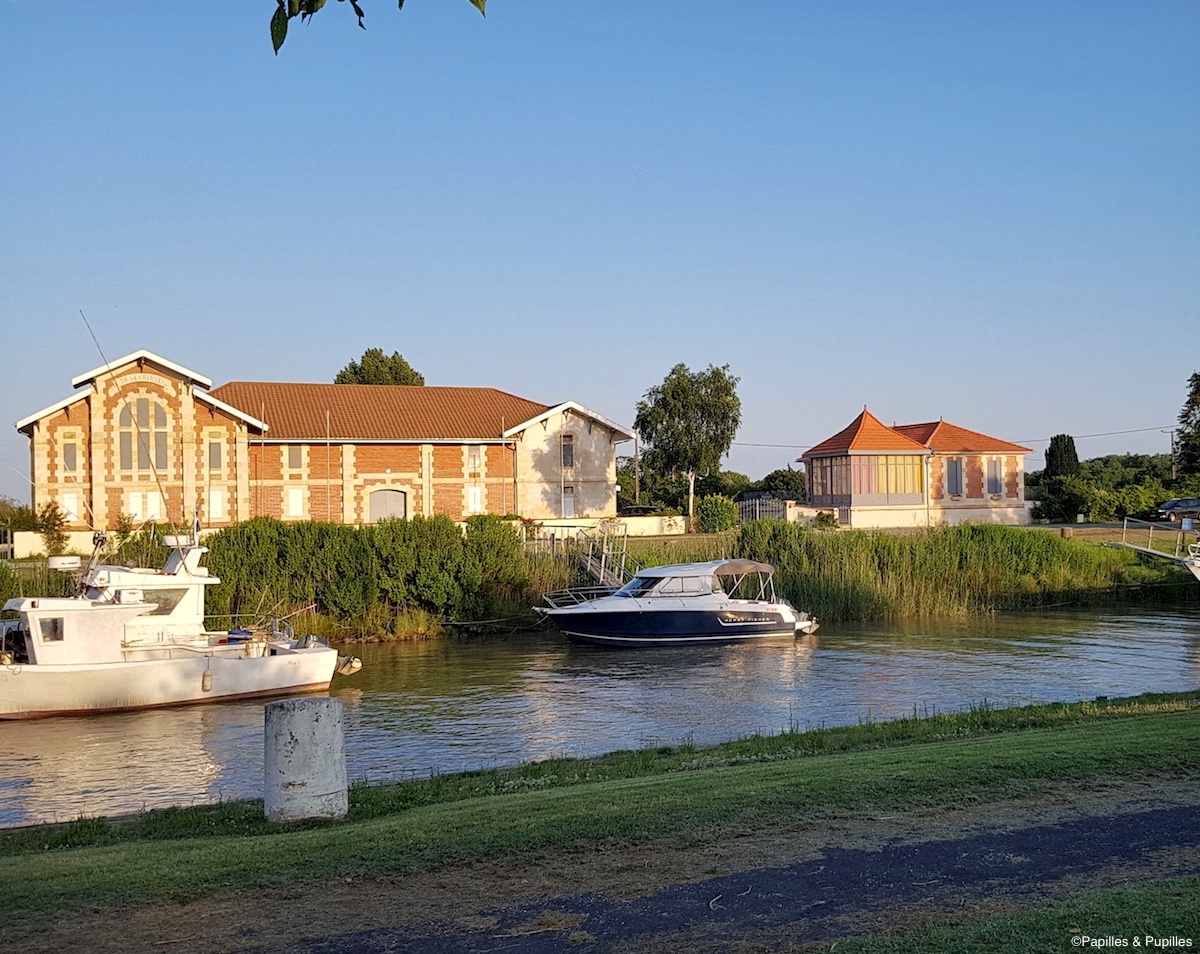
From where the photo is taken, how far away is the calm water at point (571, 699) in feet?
58.7

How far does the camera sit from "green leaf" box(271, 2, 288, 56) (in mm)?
5023

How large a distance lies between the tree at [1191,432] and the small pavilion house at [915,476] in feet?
38.9

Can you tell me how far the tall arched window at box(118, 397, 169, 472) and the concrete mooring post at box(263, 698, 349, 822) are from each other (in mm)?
41866

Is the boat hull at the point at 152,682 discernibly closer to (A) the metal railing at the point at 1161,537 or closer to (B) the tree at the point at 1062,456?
(A) the metal railing at the point at 1161,537

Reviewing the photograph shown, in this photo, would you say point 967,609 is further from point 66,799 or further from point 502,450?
point 66,799

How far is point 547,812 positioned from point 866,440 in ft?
175

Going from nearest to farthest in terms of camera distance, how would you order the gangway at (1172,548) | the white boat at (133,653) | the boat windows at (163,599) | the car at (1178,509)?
the white boat at (133,653)
the boat windows at (163,599)
the gangway at (1172,548)
the car at (1178,509)

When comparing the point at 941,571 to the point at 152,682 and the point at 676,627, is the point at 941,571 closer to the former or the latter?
the point at 676,627

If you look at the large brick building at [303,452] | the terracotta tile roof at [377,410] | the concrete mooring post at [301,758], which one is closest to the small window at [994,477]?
the large brick building at [303,452]

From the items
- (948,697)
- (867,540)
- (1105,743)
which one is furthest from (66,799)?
(867,540)

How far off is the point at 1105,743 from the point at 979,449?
5414 cm

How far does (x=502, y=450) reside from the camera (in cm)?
5444

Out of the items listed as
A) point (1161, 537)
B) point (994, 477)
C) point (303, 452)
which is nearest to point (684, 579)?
point (303, 452)

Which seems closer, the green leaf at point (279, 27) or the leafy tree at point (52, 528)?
the green leaf at point (279, 27)
